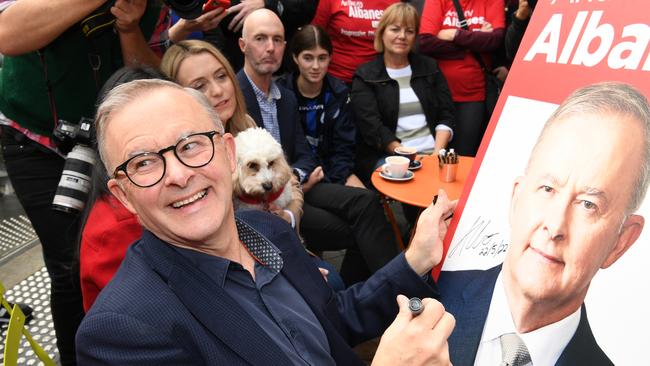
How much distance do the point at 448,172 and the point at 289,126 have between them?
1014 mm

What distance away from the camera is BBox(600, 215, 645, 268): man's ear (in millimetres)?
829

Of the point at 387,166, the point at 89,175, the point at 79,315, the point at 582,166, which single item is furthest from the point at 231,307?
the point at 387,166

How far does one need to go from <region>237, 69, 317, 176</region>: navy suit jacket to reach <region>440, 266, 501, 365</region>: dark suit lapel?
75.8 inches

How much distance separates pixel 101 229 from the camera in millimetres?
1353

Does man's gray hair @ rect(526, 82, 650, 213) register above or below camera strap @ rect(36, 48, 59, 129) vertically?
above

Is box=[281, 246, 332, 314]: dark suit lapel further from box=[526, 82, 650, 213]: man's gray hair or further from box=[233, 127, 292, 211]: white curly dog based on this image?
box=[233, 127, 292, 211]: white curly dog

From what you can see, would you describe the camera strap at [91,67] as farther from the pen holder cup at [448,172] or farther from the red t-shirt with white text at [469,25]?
the red t-shirt with white text at [469,25]

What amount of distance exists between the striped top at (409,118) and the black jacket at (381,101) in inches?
1.3

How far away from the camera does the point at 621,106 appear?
87 centimetres

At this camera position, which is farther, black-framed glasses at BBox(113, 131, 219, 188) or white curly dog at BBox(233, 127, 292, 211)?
white curly dog at BBox(233, 127, 292, 211)

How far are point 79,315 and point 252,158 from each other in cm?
102

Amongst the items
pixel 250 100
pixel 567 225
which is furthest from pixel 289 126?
pixel 567 225

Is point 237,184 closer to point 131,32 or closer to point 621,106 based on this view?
point 131,32
